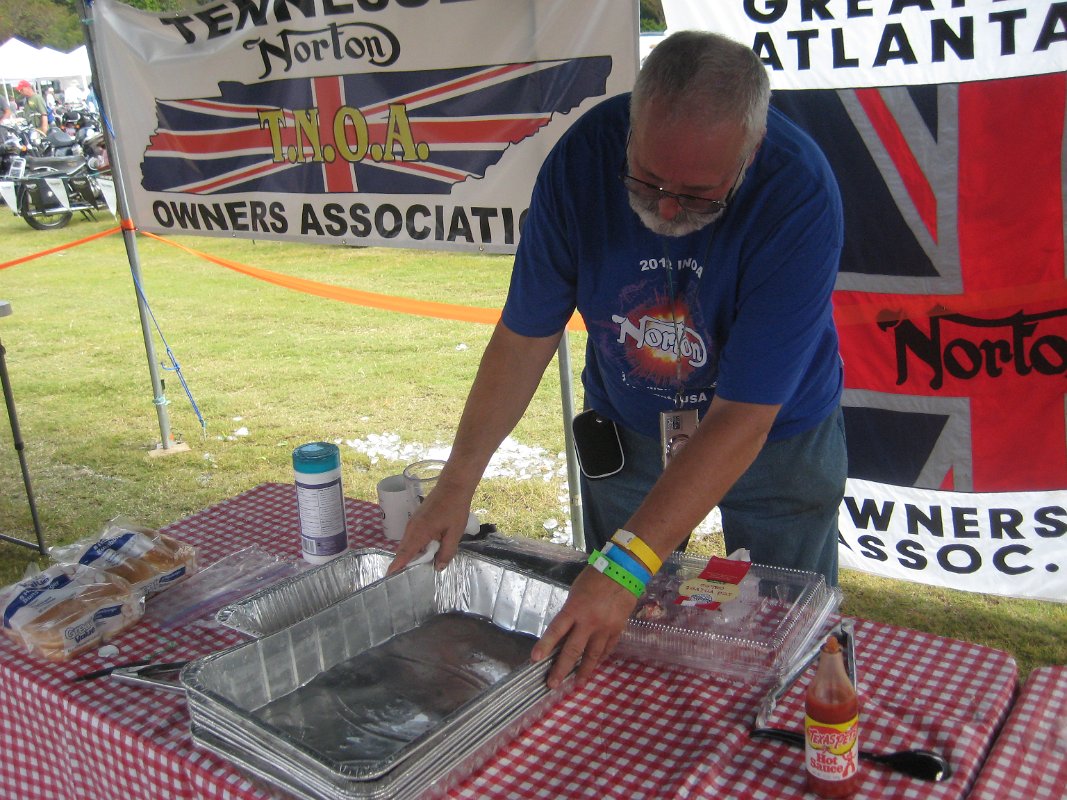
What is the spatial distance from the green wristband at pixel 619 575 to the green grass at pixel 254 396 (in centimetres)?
194

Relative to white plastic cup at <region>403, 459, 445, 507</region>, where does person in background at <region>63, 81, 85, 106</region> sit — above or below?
above

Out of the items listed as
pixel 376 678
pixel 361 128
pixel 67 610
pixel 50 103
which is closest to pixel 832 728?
pixel 376 678

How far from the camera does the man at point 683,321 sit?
52.4 inches

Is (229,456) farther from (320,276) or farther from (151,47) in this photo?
(320,276)

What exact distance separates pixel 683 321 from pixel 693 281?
0.08 metres

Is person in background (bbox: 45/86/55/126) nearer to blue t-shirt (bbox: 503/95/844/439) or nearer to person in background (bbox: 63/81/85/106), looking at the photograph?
person in background (bbox: 63/81/85/106)

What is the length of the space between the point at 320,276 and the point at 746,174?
25.9 feet

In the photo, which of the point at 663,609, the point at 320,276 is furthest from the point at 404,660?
the point at 320,276

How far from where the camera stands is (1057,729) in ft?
4.02

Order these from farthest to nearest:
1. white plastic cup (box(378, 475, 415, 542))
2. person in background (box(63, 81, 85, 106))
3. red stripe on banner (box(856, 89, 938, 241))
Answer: person in background (box(63, 81, 85, 106)) → red stripe on banner (box(856, 89, 938, 241)) → white plastic cup (box(378, 475, 415, 542))

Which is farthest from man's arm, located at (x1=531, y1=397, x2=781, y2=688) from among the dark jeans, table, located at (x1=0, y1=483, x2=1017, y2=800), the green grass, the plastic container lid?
the green grass

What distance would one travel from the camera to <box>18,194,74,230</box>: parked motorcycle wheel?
1213 centimetres

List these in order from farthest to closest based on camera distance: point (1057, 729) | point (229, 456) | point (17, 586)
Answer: point (229, 456) → point (17, 586) → point (1057, 729)

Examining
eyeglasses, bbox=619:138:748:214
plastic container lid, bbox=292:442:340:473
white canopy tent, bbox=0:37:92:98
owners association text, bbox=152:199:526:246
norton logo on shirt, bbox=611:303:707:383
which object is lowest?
plastic container lid, bbox=292:442:340:473
